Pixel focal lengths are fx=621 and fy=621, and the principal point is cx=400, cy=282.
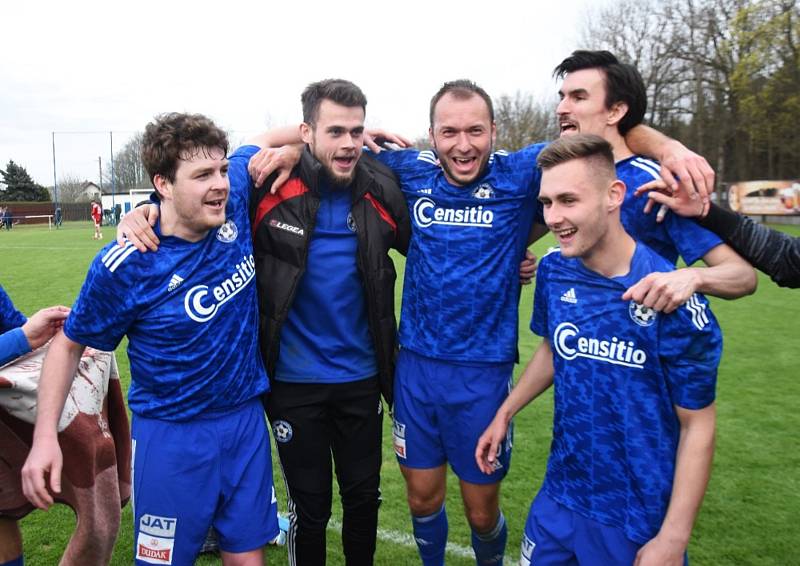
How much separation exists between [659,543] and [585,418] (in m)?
0.46

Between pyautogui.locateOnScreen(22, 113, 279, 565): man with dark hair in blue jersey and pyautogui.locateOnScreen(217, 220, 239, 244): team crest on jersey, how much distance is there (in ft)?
0.10

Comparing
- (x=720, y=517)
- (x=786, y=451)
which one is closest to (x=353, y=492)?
(x=720, y=517)

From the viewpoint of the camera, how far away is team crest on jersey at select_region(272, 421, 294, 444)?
10.1 feet

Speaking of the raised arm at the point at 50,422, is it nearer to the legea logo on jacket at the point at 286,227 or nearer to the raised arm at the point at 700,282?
the legea logo on jacket at the point at 286,227

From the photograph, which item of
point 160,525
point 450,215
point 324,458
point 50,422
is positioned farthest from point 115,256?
point 450,215

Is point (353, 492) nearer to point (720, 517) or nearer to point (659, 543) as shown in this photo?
point (659, 543)

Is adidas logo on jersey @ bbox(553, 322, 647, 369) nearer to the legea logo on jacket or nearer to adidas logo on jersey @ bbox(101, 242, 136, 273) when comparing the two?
the legea logo on jacket

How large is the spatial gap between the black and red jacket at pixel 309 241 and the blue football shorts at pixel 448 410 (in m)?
0.14

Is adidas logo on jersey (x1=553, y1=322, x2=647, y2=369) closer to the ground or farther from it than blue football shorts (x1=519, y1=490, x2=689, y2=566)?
farther from it

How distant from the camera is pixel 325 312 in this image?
309cm

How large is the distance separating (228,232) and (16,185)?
6886cm

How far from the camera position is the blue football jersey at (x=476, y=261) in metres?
3.06

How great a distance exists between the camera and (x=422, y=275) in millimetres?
3166

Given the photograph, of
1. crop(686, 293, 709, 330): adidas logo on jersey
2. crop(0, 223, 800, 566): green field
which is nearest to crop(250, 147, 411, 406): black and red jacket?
crop(0, 223, 800, 566): green field
